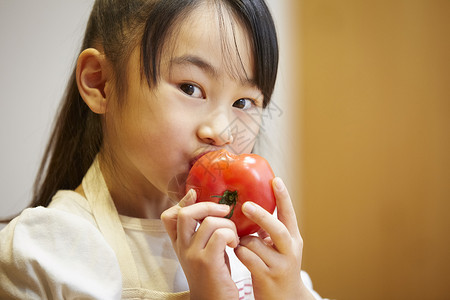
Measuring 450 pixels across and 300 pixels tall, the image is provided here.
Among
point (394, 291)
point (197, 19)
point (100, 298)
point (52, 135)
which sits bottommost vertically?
point (394, 291)

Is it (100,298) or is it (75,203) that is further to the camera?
(75,203)

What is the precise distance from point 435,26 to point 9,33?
135cm

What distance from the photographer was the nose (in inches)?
23.7

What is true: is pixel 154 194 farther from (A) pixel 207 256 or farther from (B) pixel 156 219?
(A) pixel 207 256

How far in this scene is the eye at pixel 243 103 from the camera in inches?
27.2

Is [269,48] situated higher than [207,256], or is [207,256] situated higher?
[269,48]

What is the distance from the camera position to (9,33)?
834mm

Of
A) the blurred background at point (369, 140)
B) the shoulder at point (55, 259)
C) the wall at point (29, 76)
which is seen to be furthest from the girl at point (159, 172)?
the blurred background at point (369, 140)

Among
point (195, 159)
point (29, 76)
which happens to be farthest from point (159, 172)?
point (29, 76)

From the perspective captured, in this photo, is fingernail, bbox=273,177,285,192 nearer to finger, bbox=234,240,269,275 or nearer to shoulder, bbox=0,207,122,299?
finger, bbox=234,240,269,275

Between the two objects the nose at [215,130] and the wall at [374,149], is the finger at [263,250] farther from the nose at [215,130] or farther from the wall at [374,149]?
the wall at [374,149]

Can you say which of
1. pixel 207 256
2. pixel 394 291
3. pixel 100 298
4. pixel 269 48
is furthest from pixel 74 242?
pixel 394 291

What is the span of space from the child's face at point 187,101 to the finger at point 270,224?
0.40 feet

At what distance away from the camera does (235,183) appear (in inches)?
Answer: 22.3
